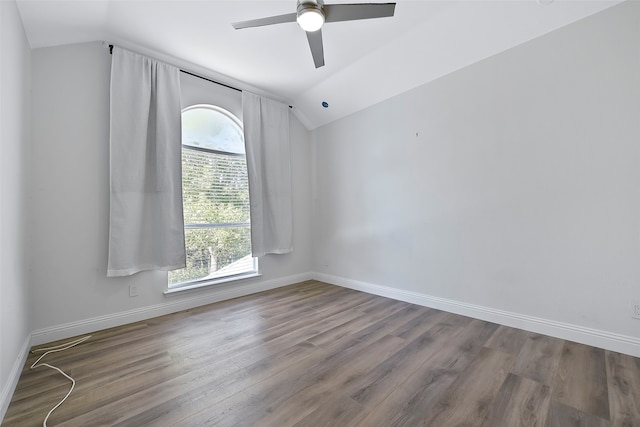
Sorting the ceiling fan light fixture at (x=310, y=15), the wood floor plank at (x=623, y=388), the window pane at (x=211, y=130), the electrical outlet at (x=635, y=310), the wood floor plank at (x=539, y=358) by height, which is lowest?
the wood floor plank at (x=623, y=388)

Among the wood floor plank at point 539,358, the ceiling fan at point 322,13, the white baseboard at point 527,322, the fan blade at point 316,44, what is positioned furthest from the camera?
the fan blade at point 316,44

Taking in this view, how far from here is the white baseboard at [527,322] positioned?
6.68ft

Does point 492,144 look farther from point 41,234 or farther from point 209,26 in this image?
point 41,234

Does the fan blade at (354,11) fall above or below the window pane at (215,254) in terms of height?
above

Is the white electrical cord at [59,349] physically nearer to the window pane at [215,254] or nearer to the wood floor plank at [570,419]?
the window pane at [215,254]

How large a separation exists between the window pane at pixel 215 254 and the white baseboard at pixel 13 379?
1208 millimetres

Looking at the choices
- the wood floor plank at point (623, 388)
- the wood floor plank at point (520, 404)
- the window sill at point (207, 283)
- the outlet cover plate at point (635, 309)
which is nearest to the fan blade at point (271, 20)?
the window sill at point (207, 283)

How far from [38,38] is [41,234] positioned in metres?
1.68

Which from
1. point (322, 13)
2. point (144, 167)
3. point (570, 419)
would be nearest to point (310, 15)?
point (322, 13)

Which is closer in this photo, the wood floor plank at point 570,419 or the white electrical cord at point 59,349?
the wood floor plank at point 570,419

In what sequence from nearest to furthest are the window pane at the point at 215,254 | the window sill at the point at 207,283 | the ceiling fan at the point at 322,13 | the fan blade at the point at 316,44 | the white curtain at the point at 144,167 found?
1. the ceiling fan at the point at 322,13
2. the fan blade at the point at 316,44
3. the white curtain at the point at 144,167
4. the window sill at the point at 207,283
5. the window pane at the point at 215,254

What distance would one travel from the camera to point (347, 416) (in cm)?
143

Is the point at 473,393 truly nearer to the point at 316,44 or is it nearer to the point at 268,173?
the point at 316,44

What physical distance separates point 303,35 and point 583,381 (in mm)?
3515
